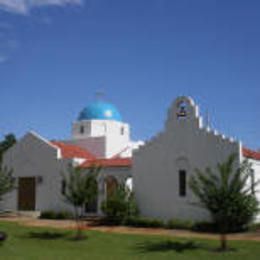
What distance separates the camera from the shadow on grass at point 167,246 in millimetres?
20016

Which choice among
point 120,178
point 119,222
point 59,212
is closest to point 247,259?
point 119,222

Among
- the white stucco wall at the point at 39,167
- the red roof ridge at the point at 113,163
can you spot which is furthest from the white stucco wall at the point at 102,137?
the red roof ridge at the point at 113,163

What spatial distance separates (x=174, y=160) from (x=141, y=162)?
99.1 inches

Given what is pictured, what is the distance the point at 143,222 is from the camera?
2825 centimetres

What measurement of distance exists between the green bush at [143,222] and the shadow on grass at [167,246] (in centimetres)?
587

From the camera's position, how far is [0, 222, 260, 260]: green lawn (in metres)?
18.5

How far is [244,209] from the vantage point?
2244 centimetres

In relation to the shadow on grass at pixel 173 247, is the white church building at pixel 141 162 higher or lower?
higher

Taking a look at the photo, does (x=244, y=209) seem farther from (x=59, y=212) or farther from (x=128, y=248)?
(x=59, y=212)

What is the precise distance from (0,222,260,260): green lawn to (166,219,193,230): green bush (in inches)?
150

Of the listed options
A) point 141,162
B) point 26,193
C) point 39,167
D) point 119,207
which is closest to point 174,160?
point 141,162

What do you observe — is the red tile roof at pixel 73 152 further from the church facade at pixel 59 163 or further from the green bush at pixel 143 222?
the green bush at pixel 143 222

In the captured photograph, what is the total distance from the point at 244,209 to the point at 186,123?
8.10m

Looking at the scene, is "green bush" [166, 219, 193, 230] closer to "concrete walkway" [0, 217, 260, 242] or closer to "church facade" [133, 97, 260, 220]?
"concrete walkway" [0, 217, 260, 242]
